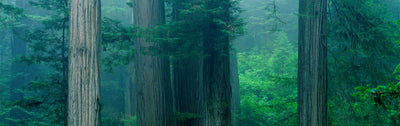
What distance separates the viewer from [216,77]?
6.76 metres

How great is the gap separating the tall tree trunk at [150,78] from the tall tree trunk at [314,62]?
11.9ft

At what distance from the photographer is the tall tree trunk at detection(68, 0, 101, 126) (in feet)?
16.2

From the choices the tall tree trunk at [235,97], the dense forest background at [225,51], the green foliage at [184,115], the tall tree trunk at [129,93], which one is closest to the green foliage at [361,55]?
the dense forest background at [225,51]

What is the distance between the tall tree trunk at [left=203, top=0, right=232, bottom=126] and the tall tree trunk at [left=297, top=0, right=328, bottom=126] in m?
1.73

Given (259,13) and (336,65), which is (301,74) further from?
(259,13)

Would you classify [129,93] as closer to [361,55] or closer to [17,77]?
[17,77]

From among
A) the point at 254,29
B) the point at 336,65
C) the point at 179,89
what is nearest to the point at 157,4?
the point at 179,89

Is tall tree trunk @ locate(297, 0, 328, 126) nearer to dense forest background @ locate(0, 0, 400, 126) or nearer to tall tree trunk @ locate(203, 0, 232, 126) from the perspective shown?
dense forest background @ locate(0, 0, 400, 126)

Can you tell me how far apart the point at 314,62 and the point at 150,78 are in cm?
410

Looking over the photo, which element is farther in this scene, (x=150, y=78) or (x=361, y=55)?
(x=150, y=78)

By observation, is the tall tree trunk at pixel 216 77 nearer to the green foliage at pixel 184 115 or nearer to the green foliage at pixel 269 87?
the green foliage at pixel 184 115

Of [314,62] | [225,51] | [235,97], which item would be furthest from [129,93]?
[314,62]

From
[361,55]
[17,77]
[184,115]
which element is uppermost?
[361,55]

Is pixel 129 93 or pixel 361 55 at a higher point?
pixel 361 55
